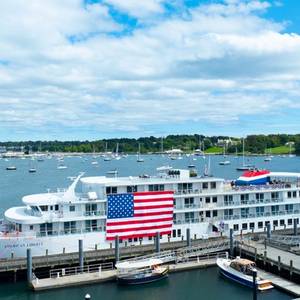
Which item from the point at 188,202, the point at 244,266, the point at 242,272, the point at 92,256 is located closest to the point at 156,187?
the point at 188,202

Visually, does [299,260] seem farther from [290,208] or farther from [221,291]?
[290,208]

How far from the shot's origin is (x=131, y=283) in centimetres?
4319

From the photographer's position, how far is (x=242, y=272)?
43438 mm

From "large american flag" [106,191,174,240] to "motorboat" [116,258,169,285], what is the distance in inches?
208

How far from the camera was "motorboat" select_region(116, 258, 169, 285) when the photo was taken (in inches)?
1700

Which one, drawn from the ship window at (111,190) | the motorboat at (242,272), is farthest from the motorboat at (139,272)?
the ship window at (111,190)

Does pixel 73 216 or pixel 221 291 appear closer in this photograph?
pixel 221 291

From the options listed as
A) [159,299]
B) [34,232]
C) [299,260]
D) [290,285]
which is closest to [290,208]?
[299,260]

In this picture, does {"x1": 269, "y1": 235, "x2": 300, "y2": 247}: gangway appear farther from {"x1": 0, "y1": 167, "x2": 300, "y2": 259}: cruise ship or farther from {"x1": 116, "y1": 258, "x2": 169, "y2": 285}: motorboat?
{"x1": 116, "y1": 258, "x2": 169, "y2": 285}: motorboat

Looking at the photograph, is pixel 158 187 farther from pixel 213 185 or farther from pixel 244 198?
pixel 244 198

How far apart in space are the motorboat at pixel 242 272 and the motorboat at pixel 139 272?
18.5ft

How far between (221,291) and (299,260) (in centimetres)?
822

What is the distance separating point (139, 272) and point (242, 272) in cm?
924

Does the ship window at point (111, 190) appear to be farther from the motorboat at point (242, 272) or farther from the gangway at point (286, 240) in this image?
the gangway at point (286, 240)
